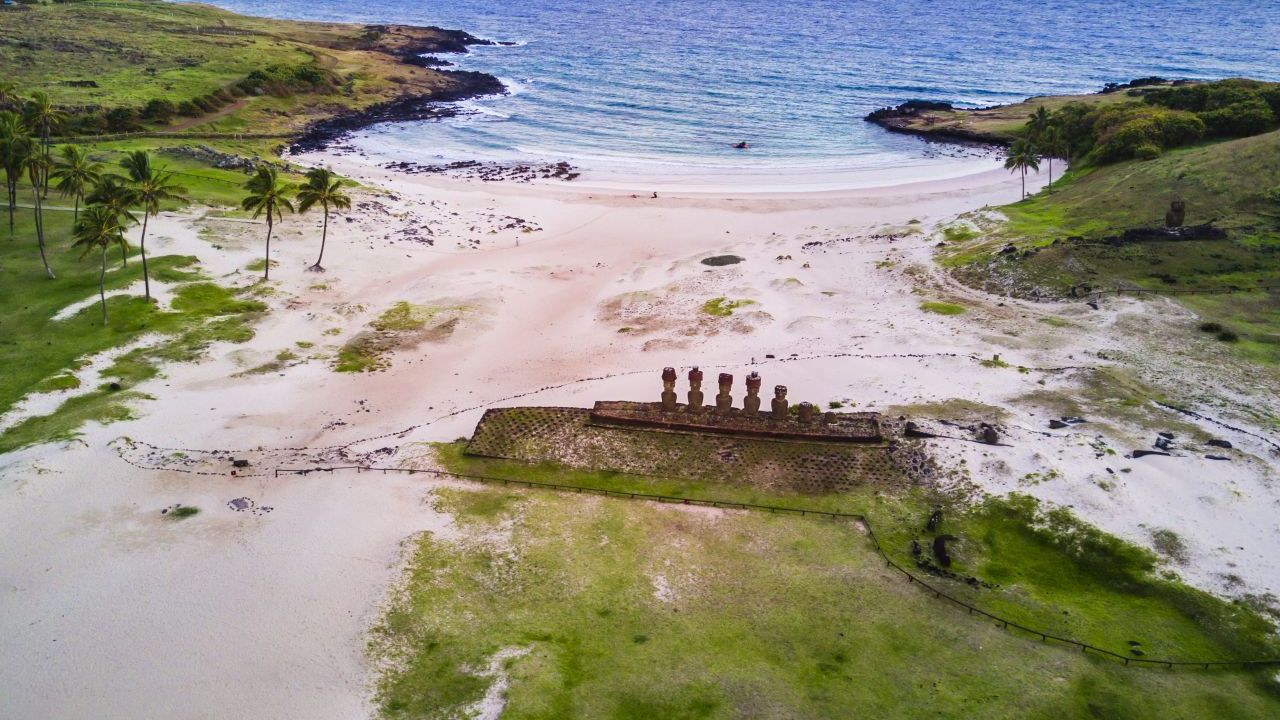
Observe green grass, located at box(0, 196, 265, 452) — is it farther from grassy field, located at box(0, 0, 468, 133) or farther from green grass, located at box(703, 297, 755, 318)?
grassy field, located at box(0, 0, 468, 133)

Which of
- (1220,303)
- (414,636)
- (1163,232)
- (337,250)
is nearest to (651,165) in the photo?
(337,250)

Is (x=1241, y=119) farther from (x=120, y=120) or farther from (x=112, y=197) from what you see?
(x=120, y=120)

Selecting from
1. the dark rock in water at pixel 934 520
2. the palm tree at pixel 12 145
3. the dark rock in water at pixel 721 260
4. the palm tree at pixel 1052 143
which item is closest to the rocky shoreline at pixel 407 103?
the palm tree at pixel 12 145

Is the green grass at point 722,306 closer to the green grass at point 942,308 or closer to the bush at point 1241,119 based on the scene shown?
the green grass at point 942,308

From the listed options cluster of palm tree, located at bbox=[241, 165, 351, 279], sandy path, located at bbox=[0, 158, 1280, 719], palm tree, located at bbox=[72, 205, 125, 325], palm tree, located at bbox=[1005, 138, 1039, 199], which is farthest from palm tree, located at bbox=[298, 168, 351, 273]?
palm tree, located at bbox=[1005, 138, 1039, 199]

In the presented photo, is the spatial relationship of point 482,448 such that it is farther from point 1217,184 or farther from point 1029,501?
point 1217,184
